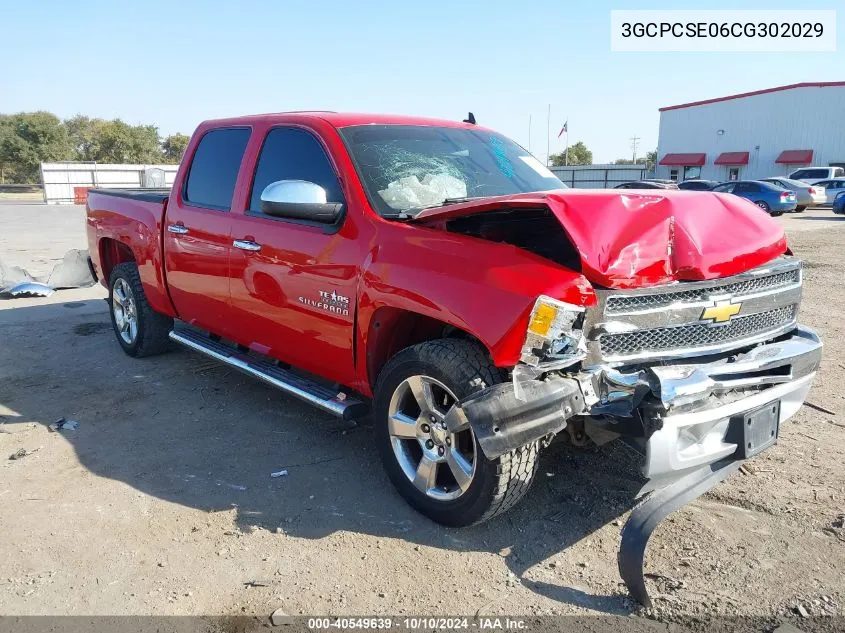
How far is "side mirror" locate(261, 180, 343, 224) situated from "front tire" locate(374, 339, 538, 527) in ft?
2.95

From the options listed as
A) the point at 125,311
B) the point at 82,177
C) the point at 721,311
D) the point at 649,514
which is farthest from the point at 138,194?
the point at 82,177

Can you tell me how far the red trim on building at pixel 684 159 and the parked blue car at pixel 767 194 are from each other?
25.3 metres

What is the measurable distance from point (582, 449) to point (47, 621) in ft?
9.47

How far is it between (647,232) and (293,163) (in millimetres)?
2243

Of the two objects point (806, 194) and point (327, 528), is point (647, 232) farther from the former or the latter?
point (806, 194)

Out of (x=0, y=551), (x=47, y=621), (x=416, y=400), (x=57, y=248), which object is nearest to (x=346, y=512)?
(x=416, y=400)

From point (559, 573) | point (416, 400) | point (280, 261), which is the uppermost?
point (280, 261)

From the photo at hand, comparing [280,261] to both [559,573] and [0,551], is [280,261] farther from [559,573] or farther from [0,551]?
[559,573]

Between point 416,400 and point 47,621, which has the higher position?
point 416,400

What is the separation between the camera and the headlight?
2.74 metres

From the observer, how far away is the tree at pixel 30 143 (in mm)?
52750

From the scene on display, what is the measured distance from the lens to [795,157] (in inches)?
1683

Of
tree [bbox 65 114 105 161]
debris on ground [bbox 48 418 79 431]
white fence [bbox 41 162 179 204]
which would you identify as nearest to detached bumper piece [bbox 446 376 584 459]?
debris on ground [bbox 48 418 79 431]

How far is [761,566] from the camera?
118 inches
